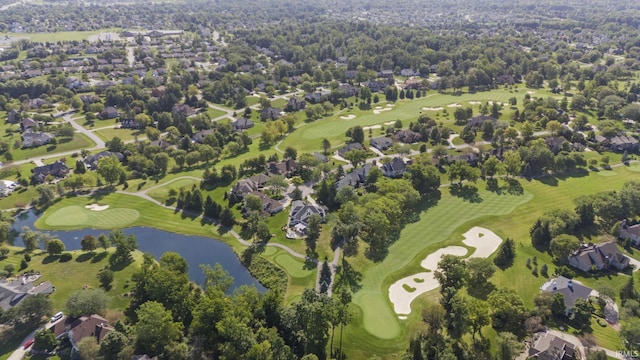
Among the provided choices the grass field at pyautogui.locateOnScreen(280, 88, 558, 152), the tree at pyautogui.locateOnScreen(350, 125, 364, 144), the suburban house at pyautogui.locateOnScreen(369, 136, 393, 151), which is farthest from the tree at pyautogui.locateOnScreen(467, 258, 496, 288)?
the grass field at pyautogui.locateOnScreen(280, 88, 558, 152)

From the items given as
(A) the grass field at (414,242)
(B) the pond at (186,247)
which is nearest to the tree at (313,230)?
(A) the grass field at (414,242)

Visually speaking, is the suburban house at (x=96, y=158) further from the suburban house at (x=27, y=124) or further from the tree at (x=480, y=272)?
the tree at (x=480, y=272)

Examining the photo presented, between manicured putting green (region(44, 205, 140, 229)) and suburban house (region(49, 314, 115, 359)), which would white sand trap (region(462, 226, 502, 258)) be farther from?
manicured putting green (region(44, 205, 140, 229))

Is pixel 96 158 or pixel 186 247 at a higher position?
pixel 96 158

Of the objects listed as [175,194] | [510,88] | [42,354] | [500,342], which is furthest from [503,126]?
[42,354]

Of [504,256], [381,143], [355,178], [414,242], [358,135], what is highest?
[358,135]

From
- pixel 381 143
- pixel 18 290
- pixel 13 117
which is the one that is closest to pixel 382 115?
pixel 381 143

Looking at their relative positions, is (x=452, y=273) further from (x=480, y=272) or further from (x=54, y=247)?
(x=54, y=247)
